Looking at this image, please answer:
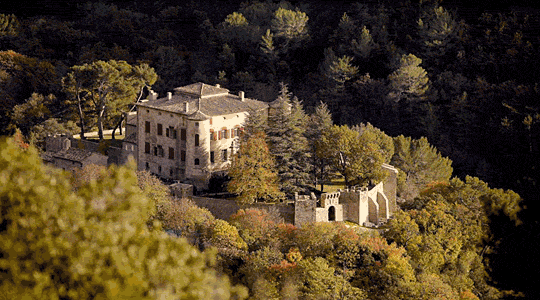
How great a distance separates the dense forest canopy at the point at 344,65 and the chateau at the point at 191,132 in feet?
31.9

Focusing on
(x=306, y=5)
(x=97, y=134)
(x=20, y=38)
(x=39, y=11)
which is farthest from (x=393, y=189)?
(x=39, y=11)

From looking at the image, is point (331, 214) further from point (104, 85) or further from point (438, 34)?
point (438, 34)

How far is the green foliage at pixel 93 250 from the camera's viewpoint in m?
15.8

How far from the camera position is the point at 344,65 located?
6638 centimetres

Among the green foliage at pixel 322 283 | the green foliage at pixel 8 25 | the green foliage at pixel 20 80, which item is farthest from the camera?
the green foliage at pixel 8 25

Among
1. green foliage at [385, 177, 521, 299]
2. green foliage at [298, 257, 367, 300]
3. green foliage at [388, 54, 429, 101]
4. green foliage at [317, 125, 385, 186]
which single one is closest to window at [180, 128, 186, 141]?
green foliage at [317, 125, 385, 186]

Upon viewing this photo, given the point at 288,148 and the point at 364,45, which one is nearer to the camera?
the point at 288,148

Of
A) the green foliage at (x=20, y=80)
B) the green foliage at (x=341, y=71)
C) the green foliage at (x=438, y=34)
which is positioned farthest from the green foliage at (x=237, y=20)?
the green foliage at (x=20, y=80)

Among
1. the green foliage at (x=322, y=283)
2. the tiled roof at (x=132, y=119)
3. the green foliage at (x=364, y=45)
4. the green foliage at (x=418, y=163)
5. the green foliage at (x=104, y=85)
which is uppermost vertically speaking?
the green foliage at (x=364, y=45)

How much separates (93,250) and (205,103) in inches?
1324

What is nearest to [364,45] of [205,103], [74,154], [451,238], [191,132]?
[205,103]

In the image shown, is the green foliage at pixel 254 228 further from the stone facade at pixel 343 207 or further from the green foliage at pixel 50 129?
the green foliage at pixel 50 129

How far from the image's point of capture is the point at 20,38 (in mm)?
77750

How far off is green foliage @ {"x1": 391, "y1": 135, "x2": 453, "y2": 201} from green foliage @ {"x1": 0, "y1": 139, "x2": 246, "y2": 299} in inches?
1503
